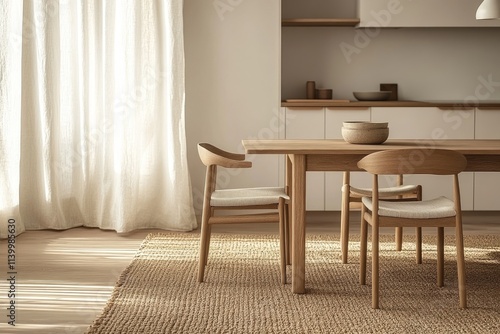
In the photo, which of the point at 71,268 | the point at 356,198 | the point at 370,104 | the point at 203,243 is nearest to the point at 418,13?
the point at 370,104

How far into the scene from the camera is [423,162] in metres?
3.73

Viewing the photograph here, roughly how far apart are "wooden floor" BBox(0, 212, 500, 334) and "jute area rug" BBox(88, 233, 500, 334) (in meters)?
0.12

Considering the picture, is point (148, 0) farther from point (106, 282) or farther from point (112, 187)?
point (106, 282)

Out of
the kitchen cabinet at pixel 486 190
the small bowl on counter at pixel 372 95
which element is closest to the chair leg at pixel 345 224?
the small bowl on counter at pixel 372 95

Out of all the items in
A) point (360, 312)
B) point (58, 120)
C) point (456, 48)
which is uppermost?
point (456, 48)

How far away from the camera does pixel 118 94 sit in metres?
5.92

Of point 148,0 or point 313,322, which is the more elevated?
Result: point 148,0

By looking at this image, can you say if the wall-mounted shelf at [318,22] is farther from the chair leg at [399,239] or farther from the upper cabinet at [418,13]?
the chair leg at [399,239]

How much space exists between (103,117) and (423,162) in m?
2.91

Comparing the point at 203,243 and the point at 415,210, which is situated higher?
the point at 415,210

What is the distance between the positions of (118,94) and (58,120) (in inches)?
18.5

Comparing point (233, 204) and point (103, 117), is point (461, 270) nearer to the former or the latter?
point (233, 204)

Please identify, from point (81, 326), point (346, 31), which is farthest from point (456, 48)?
point (81, 326)

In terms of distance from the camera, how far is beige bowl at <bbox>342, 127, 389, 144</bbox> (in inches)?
168
